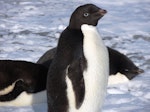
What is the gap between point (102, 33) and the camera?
7301mm

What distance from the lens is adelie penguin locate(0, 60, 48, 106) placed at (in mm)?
4117

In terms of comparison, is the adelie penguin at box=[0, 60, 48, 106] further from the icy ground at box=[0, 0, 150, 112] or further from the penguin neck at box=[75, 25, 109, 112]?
the penguin neck at box=[75, 25, 109, 112]

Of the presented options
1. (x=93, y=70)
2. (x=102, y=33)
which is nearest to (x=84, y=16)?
(x=93, y=70)

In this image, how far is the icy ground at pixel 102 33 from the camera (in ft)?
14.0

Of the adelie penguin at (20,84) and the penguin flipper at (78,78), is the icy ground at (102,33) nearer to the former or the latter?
the adelie penguin at (20,84)

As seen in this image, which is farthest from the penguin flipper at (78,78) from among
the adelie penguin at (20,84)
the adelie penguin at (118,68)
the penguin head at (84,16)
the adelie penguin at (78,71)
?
the adelie penguin at (118,68)

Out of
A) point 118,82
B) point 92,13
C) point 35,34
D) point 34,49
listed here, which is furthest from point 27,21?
point 92,13

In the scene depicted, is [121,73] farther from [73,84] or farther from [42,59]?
[73,84]

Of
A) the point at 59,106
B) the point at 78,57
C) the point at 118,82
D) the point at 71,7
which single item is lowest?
the point at 71,7

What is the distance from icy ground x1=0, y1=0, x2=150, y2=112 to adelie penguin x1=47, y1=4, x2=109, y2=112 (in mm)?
574

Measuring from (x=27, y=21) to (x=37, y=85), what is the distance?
4.15 m

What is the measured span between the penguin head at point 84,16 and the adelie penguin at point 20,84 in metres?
0.94

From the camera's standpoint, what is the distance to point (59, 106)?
10.8 ft

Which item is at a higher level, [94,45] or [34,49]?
[94,45]
